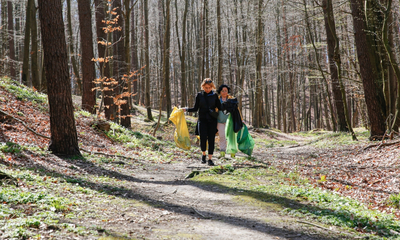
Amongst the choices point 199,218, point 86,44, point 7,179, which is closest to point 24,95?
point 86,44

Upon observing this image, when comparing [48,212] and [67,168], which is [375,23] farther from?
[48,212]

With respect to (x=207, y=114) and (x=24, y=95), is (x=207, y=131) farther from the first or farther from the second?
(x=24, y=95)

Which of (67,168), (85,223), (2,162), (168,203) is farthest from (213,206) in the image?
(2,162)

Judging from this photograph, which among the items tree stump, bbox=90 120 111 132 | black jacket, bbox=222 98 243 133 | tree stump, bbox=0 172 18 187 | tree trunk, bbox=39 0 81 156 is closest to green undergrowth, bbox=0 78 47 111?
tree stump, bbox=90 120 111 132

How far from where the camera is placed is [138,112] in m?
24.1

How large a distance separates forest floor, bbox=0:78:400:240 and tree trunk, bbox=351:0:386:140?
2.86 metres

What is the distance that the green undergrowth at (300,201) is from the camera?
12.9ft

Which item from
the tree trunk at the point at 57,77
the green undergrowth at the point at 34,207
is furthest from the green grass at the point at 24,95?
the green undergrowth at the point at 34,207

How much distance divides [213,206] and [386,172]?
509cm

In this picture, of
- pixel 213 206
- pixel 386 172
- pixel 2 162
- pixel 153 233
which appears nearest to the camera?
pixel 153 233

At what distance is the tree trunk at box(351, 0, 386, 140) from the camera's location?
12.0 m

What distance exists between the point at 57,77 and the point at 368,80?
11.3 metres

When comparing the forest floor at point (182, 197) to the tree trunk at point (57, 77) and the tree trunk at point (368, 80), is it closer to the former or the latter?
the tree trunk at point (57, 77)

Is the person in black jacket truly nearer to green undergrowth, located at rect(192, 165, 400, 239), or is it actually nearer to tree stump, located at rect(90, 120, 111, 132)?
green undergrowth, located at rect(192, 165, 400, 239)
